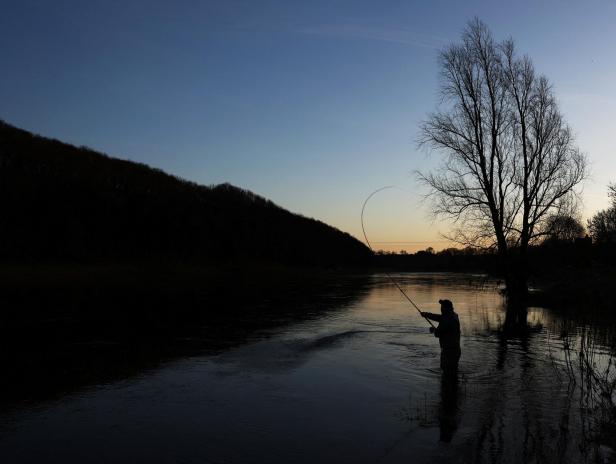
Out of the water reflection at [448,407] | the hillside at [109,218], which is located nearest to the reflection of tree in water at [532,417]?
the water reflection at [448,407]

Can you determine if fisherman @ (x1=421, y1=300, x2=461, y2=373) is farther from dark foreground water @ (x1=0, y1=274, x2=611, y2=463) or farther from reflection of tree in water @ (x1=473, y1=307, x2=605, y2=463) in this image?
reflection of tree in water @ (x1=473, y1=307, x2=605, y2=463)

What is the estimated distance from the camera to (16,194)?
65.4 meters

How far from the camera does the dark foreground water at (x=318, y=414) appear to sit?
683 centimetres

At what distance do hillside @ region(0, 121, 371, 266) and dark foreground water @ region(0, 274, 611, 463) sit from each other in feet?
152

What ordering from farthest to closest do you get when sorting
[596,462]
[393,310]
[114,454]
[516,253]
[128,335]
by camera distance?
1. [516,253]
2. [393,310]
3. [128,335]
4. [114,454]
5. [596,462]

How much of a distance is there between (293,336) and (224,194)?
15023cm

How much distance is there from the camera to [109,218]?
254 feet

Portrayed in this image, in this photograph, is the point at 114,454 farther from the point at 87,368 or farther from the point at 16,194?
the point at 16,194

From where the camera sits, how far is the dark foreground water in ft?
22.4

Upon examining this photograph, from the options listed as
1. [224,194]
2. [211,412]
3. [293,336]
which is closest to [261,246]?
[224,194]

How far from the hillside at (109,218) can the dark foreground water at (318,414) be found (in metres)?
46.5

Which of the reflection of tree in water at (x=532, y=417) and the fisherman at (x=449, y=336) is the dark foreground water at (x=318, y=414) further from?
the fisherman at (x=449, y=336)

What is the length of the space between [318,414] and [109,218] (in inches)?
2972

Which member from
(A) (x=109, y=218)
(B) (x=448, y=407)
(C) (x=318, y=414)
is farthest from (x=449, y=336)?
(A) (x=109, y=218)
